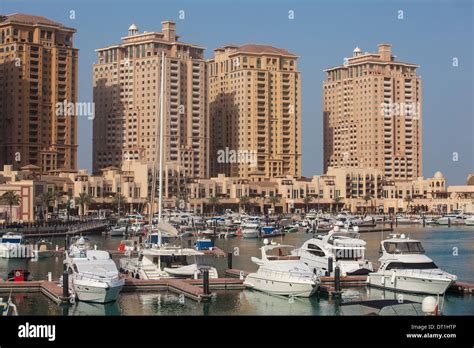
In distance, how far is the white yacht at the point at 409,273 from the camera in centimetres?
2533

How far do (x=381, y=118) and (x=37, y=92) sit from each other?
57687mm

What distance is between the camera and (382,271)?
88.6 feet

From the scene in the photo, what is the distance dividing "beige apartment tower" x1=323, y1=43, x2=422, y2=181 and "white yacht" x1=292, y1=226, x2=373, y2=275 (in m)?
103

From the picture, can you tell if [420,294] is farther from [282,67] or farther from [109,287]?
[282,67]

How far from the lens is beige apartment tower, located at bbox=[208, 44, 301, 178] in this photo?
416ft

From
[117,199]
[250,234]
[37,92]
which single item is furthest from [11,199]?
[37,92]

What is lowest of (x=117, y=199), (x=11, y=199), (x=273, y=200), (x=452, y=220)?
(x=452, y=220)

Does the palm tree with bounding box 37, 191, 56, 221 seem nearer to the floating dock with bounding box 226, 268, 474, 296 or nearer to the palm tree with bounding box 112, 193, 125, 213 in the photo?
the palm tree with bounding box 112, 193, 125, 213

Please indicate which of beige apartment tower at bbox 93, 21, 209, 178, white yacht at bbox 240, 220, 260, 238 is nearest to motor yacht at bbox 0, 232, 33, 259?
white yacht at bbox 240, 220, 260, 238

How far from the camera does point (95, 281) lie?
2334cm

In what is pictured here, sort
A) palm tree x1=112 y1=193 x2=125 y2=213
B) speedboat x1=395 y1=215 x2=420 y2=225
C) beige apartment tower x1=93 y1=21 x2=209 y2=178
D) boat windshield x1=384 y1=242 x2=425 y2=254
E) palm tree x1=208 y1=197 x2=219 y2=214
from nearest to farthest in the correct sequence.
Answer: boat windshield x1=384 y1=242 x2=425 y2=254
speedboat x1=395 y1=215 x2=420 y2=225
palm tree x1=112 y1=193 x2=125 y2=213
palm tree x1=208 y1=197 x2=219 y2=214
beige apartment tower x1=93 y1=21 x2=209 y2=178

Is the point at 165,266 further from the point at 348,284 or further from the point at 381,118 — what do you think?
the point at 381,118
